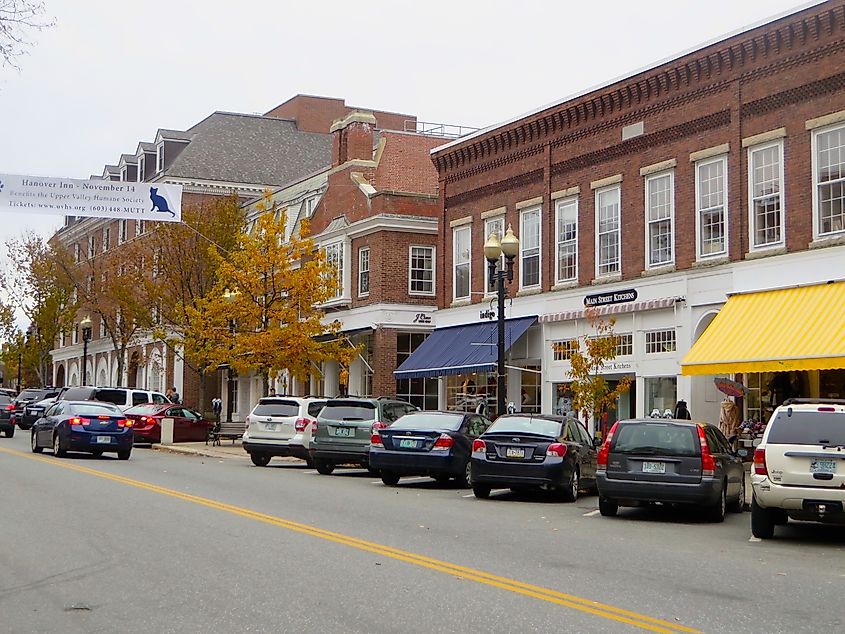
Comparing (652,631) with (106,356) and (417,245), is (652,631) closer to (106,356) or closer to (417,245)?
(417,245)

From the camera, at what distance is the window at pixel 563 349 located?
101 feet

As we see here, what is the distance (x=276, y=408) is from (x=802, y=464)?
16198mm

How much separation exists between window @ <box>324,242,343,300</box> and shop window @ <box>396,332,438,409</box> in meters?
3.12

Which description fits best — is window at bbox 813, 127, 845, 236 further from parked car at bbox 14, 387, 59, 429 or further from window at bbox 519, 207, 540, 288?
parked car at bbox 14, 387, 59, 429

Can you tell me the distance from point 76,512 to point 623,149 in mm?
18184

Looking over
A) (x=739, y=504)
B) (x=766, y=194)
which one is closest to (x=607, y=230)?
(x=766, y=194)

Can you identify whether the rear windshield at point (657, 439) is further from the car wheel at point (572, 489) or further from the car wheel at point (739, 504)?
the car wheel at point (572, 489)

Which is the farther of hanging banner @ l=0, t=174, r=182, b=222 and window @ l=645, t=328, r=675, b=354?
window @ l=645, t=328, r=675, b=354

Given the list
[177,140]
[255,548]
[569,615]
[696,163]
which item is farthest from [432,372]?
[177,140]

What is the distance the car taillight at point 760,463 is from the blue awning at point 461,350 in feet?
59.0

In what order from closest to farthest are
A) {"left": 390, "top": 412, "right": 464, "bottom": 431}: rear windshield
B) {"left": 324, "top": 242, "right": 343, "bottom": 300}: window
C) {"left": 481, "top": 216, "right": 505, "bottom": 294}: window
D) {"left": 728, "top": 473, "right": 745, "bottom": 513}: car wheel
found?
{"left": 728, "top": 473, "right": 745, "bottom": 513}: car wheel < {"left": 390, "top": 412, "right": 464, "bottom": 431}: rear windshield < {"left": 481, "top": 216, "right": 505, "bottom": 294}: window < {"left": 324, "top": 242, "right": 343, "bottom": 300}: window

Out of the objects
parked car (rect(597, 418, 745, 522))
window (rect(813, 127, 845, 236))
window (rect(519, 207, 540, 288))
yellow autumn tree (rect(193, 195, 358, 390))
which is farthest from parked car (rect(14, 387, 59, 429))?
parked car (rect(597, 418, 745, 522))

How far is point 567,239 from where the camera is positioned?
31609 millimetres

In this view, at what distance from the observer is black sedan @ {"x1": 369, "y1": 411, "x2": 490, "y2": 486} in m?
21.2
